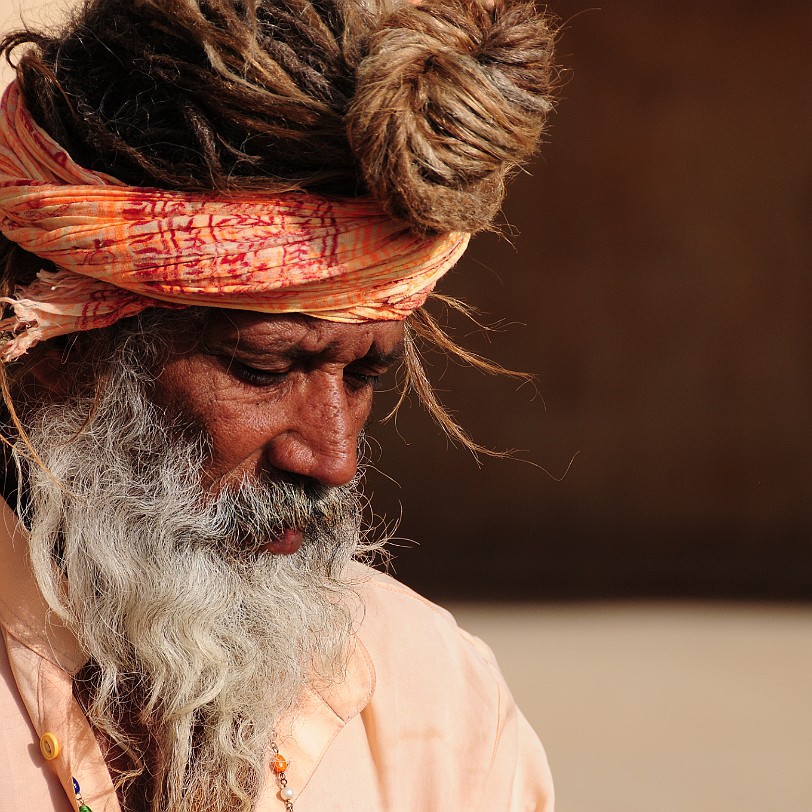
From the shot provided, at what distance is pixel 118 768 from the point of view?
1.88 metres

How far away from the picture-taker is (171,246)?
171 cm

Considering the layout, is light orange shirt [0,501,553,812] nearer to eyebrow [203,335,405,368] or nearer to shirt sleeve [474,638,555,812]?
shirt sleeve [474,638,555,812]

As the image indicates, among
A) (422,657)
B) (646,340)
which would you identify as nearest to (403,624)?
(422,657)

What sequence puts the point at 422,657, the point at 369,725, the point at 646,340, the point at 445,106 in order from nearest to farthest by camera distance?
the point at 445,106
the point at 369,725
the point at 422,657
the point at 646,340

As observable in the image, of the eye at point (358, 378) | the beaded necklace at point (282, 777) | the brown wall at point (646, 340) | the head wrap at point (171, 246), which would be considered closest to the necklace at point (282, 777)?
the beaded necklace at point (282, 777)

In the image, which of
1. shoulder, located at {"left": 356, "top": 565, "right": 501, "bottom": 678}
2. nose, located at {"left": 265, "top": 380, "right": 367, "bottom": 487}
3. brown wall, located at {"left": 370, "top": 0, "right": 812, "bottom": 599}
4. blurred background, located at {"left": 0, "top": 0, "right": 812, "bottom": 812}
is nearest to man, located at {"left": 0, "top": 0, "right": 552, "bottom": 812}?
nose, located at {"left": 265, "top": 380, "right": 367, "bottom": 487}

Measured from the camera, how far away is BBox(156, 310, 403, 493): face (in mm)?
1833

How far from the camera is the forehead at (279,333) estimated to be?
1812mm

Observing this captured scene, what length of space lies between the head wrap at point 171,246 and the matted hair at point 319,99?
0.04 metres

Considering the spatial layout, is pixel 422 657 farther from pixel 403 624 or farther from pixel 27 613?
pixel 27 613

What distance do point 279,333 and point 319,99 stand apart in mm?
371

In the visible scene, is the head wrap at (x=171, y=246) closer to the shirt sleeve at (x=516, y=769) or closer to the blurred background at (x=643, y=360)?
the shirt sleeve at (x=516, y=769)

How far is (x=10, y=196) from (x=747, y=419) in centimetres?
614

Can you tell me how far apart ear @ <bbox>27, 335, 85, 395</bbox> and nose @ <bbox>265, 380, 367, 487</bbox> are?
369mm
